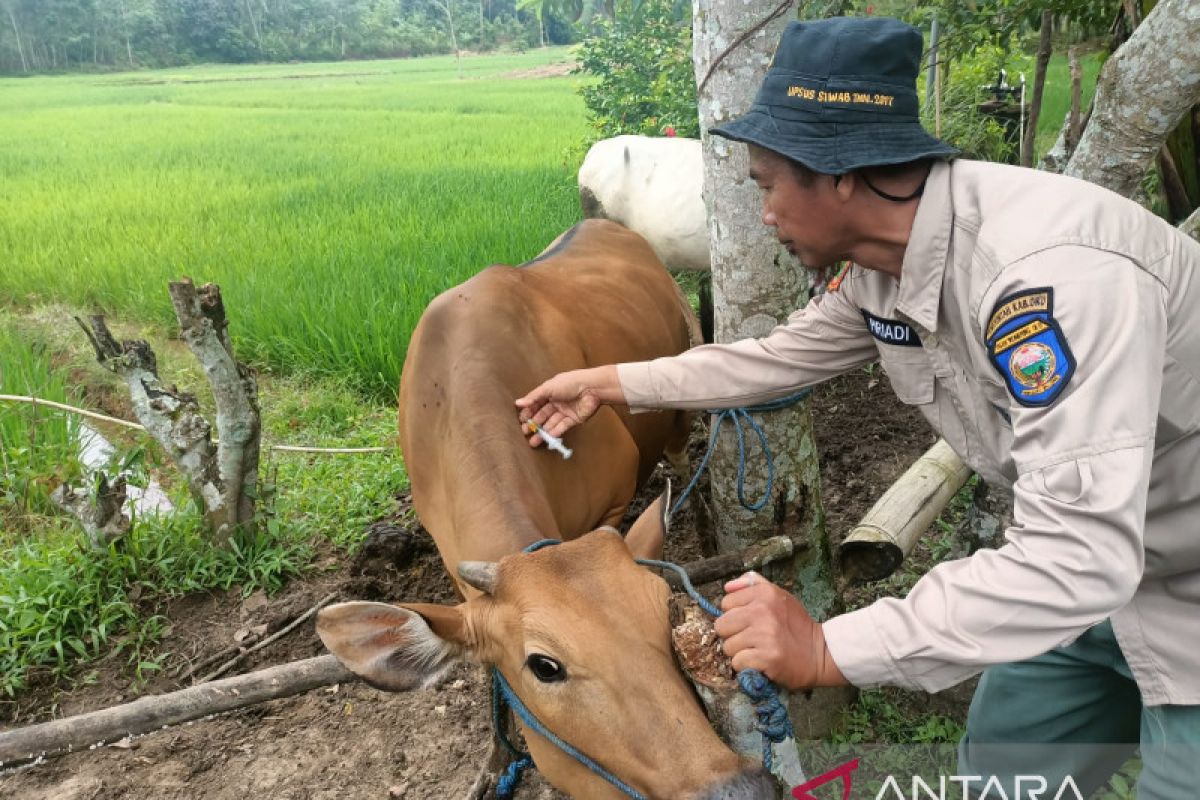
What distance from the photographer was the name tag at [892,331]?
2098mm

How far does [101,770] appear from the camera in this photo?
320 cm

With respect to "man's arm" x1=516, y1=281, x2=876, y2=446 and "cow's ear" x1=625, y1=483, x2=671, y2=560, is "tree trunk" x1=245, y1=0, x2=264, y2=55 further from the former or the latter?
"cow's ear" x1=625, y1=483, x2=671, y2=560

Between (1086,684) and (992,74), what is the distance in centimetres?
873

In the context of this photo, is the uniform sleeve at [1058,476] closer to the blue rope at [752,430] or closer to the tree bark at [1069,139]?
the blue rope at [752,430]

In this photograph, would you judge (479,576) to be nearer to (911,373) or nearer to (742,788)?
(742,788)

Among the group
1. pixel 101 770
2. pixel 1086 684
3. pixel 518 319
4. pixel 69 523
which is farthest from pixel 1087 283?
pixel 69 523

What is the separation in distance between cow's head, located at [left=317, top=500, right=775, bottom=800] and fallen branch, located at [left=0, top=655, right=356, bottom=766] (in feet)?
1.01

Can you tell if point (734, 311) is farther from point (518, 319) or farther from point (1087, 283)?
point (1087, 283)

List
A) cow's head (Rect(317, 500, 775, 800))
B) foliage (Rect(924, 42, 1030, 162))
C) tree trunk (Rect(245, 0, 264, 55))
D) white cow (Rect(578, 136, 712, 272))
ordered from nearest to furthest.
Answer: cow's head (Rect(317, 500, 775, 800)), white cow (Rect(578, 136, 712, 272)), foliage (Rect(924, 42, 1030, 162)), tree trunk (Rect(245, 0, 264, 55))

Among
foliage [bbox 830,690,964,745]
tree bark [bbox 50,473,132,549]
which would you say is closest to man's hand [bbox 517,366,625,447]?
foliage [bbox 830,690,964,745]

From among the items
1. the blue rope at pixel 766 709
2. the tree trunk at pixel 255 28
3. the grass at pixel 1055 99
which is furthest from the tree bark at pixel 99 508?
the tree trunk at pixel 255 28

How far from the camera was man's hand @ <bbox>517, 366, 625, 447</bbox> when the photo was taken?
2.69m

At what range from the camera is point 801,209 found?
1.89 metres

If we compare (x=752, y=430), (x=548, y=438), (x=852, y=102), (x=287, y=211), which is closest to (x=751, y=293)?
(x=752, y=430)
